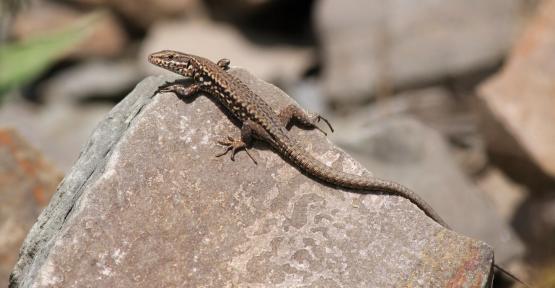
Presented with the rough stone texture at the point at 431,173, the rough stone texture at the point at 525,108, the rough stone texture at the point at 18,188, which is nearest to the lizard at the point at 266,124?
the rough stone texture at the point at 18,188

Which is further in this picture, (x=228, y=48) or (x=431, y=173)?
(x=228, y=48)

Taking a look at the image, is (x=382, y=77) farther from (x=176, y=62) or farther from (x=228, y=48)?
(x=176, y=62)

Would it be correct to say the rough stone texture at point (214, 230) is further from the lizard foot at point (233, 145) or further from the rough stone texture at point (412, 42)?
the rough stone texture at point (412, 42)

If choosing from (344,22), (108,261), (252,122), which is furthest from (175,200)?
(344,22)

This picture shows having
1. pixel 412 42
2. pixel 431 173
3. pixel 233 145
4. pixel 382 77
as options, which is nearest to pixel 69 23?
pixel 382 77

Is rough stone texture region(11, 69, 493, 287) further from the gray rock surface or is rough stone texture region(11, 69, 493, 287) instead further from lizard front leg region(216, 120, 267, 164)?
the gray rock surface

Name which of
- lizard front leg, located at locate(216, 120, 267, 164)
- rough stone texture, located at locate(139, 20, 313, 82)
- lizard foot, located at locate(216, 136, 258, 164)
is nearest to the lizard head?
lizard front leg, located at locate(216, 120, 267, 164)
